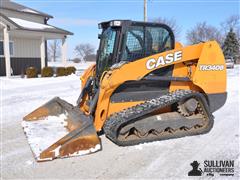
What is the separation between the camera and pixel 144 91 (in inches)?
195

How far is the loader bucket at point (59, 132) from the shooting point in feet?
12.4

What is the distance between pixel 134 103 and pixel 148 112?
1.62 ft

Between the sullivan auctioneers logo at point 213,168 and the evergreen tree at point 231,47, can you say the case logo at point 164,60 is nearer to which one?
the sullivan auctioneers logo at point 213,168

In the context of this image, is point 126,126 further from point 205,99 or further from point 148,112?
point 205,99

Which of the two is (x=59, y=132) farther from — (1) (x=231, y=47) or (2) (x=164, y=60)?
(1) (x=231, y=47)

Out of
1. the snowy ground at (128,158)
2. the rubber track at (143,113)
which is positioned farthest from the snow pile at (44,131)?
the rubber track at (143,113)


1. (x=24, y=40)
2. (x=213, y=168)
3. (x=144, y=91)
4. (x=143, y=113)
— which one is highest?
(x=24, y=40)

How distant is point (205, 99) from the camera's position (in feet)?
16.6

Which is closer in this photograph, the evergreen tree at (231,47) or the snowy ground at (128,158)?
the snowy ground at (128,158)

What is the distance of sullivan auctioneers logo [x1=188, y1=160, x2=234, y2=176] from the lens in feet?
11.5

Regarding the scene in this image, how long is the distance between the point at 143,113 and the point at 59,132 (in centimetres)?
149

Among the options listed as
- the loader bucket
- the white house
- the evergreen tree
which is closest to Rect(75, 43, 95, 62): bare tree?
the evergreen tree

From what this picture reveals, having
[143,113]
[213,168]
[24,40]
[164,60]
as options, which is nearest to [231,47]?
[24,40]

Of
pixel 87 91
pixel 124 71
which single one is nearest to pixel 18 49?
pixel 87 91
